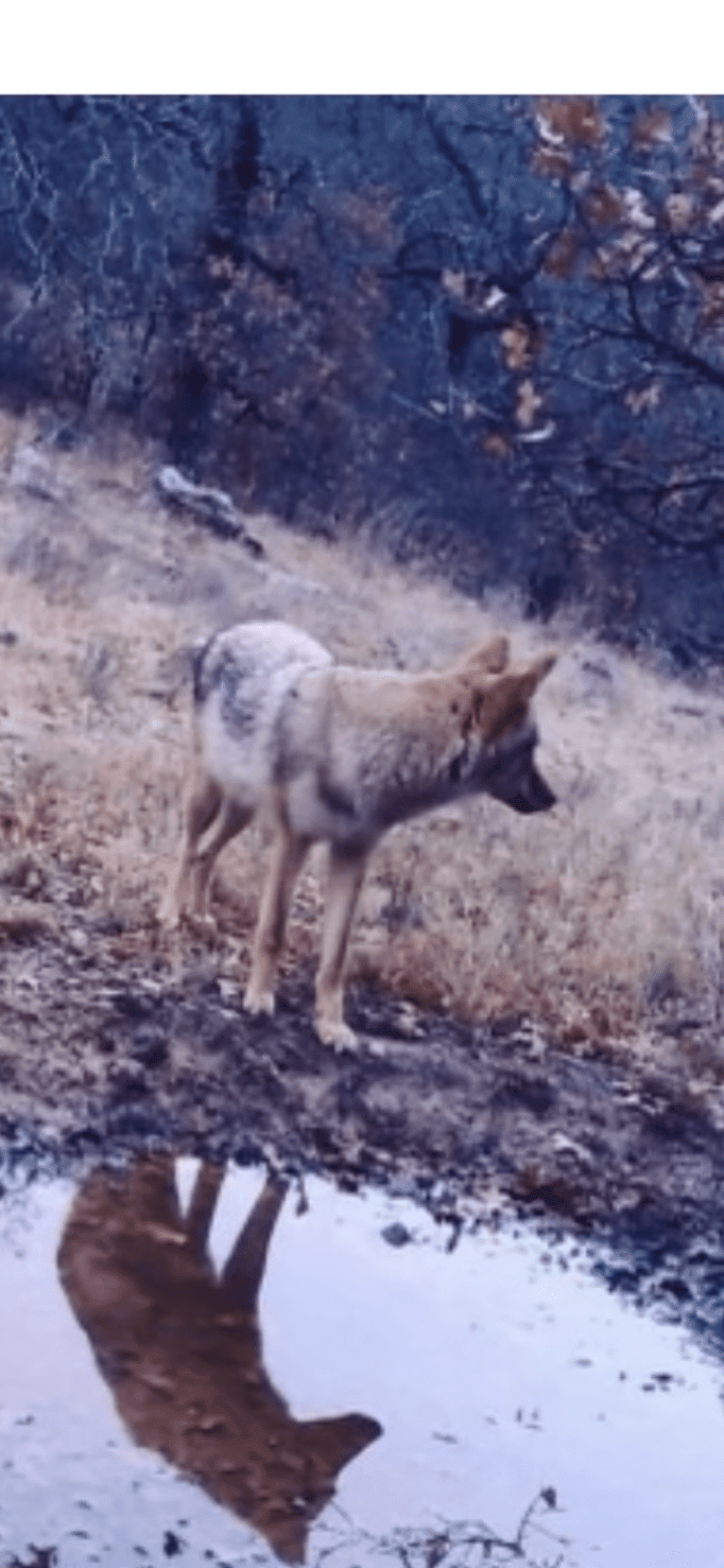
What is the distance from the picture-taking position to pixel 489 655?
3271 millimetres

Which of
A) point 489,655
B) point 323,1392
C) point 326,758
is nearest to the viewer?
point 323,1392

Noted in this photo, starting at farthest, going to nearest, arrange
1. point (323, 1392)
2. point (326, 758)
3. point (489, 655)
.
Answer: point (326, 758), point (489, 655), point (323, 1392)

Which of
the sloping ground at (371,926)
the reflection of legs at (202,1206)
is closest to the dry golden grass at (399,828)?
the sloping ground at (371,926)

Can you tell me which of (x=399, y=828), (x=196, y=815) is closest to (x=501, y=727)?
(x=399, y=828)

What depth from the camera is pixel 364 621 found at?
330cm

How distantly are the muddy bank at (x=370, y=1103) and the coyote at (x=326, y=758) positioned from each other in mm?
73

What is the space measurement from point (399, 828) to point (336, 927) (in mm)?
177

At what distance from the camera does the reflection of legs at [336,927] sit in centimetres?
328

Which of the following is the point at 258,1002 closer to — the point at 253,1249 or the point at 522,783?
the point at 253,1249

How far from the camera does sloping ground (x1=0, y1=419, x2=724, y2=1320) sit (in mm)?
3262

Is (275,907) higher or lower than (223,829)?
lower

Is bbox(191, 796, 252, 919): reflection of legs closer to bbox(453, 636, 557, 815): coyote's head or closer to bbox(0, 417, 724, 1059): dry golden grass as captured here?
bbox(0, 417, 724, 1059): dry golden grass

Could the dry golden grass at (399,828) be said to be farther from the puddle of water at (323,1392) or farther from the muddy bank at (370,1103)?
the puddle of water at (323,1392)
